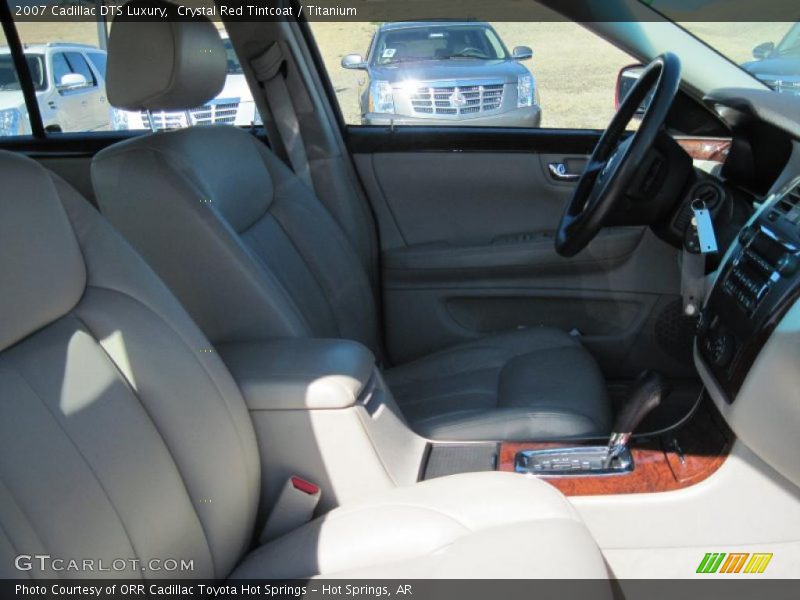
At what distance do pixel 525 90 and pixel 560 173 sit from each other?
43 cm

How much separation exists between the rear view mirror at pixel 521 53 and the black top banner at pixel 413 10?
150mm

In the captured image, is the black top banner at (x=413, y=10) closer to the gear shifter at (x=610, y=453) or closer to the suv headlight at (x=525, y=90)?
the suv headlight at (x=525, y=90)

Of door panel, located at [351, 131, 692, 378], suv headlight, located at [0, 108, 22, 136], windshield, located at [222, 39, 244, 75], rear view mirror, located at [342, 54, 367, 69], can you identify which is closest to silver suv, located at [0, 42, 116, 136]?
suv headlight, located at [0, 108, 22, 136]

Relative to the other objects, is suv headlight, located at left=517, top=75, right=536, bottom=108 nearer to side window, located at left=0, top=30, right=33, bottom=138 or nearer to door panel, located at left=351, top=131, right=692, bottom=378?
door panel, located at left=351, top=131, right=692, bottom=378

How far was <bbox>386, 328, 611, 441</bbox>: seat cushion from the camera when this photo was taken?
172 cm

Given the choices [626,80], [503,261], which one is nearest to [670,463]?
[626,80]

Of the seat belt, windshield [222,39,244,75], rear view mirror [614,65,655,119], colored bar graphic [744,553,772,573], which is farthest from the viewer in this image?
the seat belt

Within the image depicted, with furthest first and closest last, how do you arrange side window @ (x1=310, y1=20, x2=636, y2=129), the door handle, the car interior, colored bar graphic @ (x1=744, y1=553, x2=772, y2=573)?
side window @ (x1=310, y1=20, x2=636, y2=129) < the door handle < colored bar graphic @ (x1=744, y1=553, x2=772, y2=573) < the car interior

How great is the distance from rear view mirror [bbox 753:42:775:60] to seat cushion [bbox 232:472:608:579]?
3.87ft

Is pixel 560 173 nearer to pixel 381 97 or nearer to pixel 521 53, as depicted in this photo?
pixel 521 53

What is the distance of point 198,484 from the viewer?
129 centimetres

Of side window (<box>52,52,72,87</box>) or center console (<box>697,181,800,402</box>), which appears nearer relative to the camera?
center console (<box>697,181,800,402</box>)

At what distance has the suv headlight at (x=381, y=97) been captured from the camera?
2.81 m

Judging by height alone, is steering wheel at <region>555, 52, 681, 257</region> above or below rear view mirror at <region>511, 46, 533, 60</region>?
above
